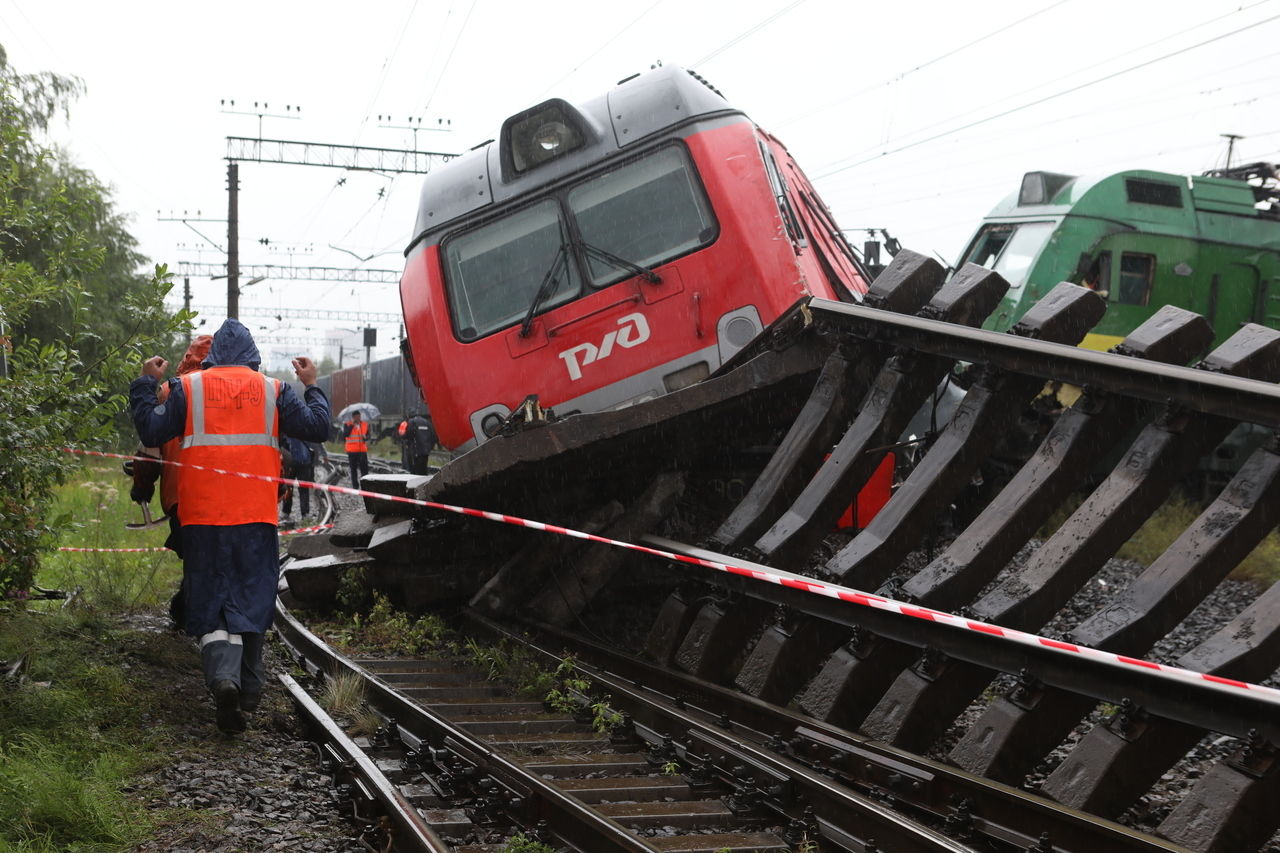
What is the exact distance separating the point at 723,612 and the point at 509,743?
1264 millimetres

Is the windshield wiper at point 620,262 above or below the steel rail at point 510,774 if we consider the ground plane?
above

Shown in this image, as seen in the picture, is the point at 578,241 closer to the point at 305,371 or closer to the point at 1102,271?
the point at 305,371

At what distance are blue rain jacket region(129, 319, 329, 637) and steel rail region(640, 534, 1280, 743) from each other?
227 centimetres

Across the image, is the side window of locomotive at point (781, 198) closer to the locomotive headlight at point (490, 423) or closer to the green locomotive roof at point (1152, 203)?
the locomotive headlight at point (490, 423)

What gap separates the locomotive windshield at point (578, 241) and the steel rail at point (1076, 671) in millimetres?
2916

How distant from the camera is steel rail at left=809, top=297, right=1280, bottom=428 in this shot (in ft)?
12.8

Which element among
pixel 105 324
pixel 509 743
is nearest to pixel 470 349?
pixel 509 743

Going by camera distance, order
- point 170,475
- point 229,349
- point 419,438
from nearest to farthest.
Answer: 1. point 229,349
2. point 170,475
3. point 419,438

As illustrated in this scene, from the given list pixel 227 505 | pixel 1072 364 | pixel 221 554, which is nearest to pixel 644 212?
pixel 227 505

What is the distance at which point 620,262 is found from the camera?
751cm

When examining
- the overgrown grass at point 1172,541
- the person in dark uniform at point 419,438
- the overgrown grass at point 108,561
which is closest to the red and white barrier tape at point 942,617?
the overgrown grass at point 108,561

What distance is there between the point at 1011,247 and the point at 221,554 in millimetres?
10603

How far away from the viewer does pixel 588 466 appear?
6.89 m

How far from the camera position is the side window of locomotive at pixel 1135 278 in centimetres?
1326
